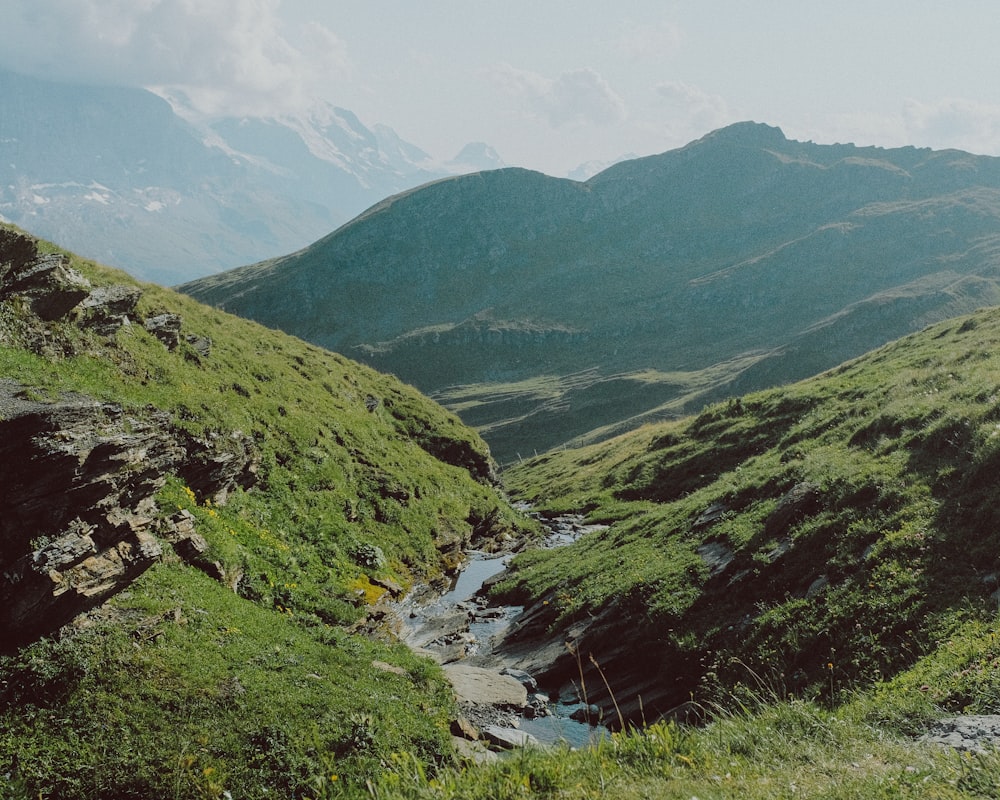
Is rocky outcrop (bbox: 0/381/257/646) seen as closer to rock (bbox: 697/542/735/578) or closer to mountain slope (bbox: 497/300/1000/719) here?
mountain slope (bbox: 497/300/1000/719)

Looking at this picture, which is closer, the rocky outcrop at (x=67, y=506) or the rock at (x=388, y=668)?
the rocky outcrop at (x=67, y=506)

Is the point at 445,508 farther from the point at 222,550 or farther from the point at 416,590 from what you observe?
the point at 222,550

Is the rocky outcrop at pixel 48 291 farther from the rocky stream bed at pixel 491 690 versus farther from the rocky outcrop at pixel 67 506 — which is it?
the rocky stream bed at pixel 491 690

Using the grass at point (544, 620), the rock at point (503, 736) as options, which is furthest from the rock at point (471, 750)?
the rock at point (503, 736)

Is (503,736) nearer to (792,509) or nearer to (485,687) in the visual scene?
(485,687)

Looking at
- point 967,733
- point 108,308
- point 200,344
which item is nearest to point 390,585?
point 200,344

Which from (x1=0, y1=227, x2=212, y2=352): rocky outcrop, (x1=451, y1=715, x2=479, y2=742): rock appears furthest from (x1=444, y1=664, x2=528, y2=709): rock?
(x1=0, y1=227, x2=212, y2=352): rocky outcrop

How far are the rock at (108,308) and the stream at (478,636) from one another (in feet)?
57.6

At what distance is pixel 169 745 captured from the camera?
12773 mm

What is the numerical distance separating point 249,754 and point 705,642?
13806 mm

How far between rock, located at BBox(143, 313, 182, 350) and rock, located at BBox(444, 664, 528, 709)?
21016 millimetres

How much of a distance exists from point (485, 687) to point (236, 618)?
29.5 ft

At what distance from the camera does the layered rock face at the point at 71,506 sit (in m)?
13.5

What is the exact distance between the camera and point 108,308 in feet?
84.5
